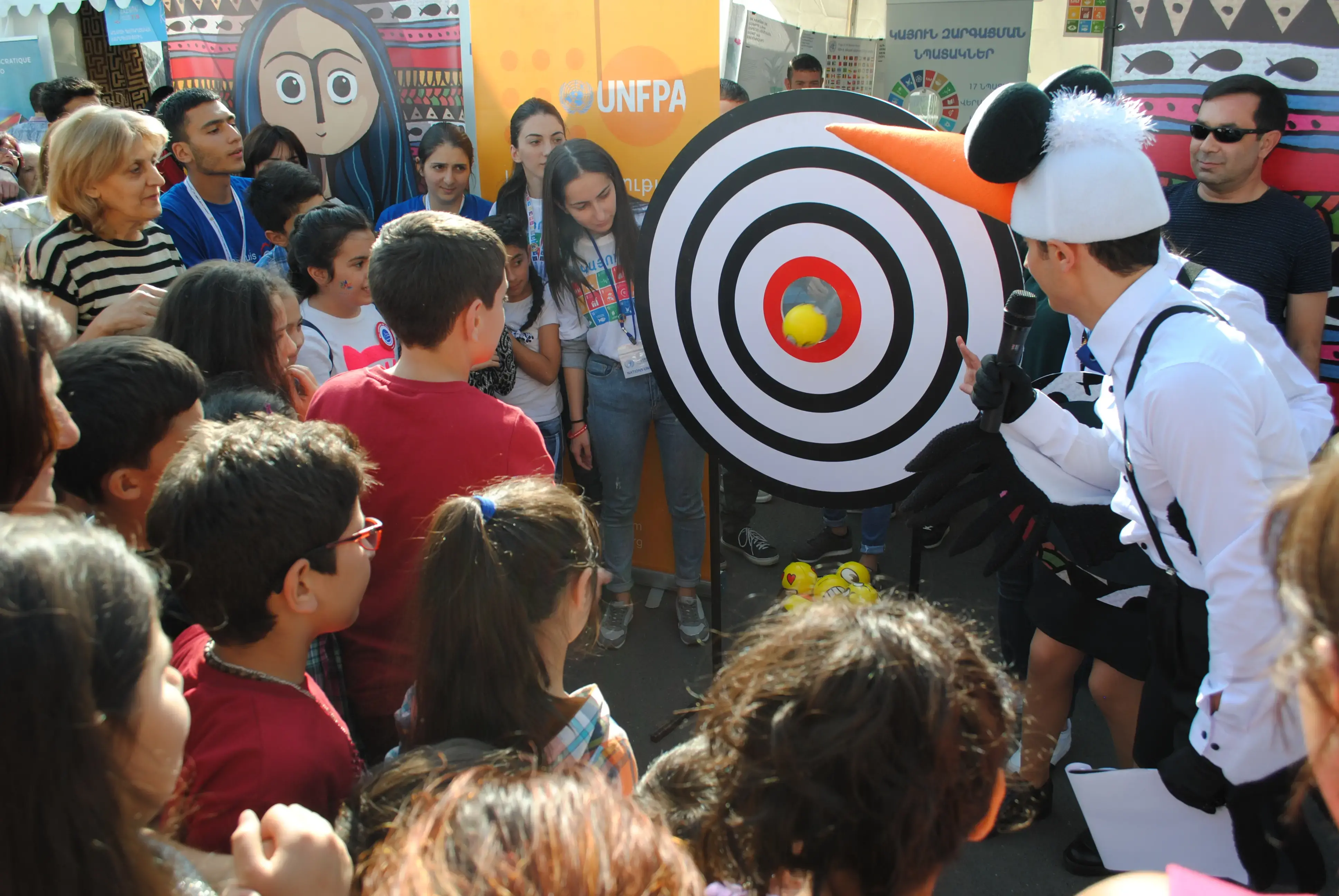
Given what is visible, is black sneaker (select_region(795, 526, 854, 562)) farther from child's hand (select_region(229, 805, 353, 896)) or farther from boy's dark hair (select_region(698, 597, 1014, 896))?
child's hand (select_region(229, 805, 353, 896))

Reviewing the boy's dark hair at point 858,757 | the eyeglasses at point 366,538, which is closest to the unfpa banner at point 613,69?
the eyeglasses at point 366,538

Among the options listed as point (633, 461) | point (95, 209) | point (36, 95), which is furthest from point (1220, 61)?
point (36, 95)

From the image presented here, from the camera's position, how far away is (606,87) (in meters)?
2.90

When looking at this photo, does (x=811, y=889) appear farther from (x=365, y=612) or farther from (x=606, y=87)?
(x=606, y=87)

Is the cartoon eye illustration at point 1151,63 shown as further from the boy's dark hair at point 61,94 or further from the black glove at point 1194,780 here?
the boy's dark hair at point 61,94

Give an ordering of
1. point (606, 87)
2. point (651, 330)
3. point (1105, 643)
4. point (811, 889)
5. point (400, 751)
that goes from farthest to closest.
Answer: point (606, 87), point (651, 330), point (1105, 643), point (400, 751), point (811, 889)

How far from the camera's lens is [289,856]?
32.1 inches

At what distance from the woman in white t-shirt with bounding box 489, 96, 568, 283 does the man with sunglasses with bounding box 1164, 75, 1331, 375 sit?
1898 mm

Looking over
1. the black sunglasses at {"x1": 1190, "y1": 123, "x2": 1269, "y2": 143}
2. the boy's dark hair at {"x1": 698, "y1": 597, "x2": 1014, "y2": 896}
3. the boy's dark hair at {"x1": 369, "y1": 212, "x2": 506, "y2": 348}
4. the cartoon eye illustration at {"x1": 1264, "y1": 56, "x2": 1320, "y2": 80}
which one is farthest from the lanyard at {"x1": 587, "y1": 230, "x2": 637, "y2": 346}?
the boy's dark hair at {"x1": 698, "y1": 597, "x2": 1014, "y2": 896}

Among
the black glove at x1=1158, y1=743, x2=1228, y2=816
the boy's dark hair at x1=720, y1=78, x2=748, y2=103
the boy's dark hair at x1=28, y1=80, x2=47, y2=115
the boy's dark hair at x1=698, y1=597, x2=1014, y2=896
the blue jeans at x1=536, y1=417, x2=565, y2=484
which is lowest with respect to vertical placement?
the black glove at x1=1158, y1=743, x2=1228, y2=816

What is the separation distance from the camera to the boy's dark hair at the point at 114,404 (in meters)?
1.38

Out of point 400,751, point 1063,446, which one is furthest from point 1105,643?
point 400,751

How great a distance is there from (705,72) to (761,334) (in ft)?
3.49

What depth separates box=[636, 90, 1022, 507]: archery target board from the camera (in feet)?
6.00
